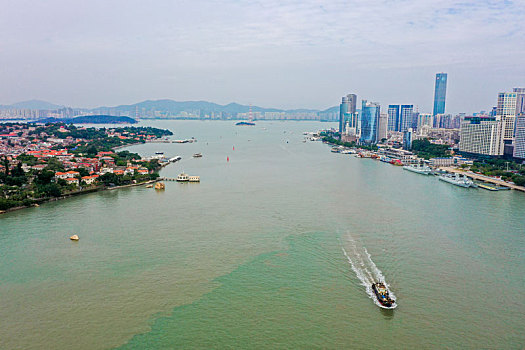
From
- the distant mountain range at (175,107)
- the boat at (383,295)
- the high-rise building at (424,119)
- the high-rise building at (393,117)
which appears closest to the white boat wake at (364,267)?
the boat at (383,295)

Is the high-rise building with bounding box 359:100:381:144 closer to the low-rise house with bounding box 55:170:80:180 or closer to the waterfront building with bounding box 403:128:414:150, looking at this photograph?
the waterfront building with bounding box 403:128:414:150

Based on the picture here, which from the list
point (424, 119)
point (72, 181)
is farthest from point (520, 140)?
point (424, 119)

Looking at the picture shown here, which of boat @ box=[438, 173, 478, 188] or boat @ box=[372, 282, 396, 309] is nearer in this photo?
boat @ box=[372, 282, 396, 309]

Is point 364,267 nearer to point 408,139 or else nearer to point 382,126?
point 408,139

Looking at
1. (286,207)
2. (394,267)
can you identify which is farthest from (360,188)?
(394,267)

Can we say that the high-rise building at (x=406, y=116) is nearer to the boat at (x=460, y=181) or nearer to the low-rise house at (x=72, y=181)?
the boat at (x=460, y=181)

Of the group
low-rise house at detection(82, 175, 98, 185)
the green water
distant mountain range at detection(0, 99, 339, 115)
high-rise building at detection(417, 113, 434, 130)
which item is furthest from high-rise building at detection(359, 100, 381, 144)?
distant mountain range at detection(0, 99, 339, 115)
